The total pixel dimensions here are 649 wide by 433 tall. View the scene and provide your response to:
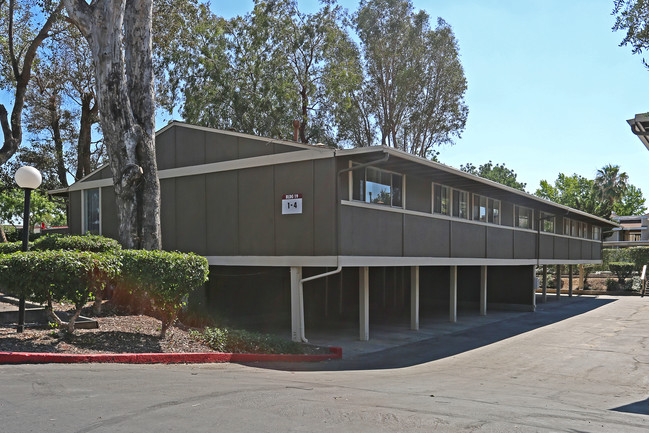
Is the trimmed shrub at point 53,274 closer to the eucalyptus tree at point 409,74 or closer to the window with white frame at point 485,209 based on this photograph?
the window with white frame at point 485,209

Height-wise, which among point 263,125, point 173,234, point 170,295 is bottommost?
point 170,295

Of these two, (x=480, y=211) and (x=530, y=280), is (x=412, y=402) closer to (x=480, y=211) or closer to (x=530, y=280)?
(x=480, y=211)

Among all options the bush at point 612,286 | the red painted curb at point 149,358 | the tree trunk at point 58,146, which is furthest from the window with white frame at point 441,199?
the bush at point 612,286

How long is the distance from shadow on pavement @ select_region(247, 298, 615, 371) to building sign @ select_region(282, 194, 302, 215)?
3538 millimetres

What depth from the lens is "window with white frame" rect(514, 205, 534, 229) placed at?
887 inches

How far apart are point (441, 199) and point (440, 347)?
490 cm

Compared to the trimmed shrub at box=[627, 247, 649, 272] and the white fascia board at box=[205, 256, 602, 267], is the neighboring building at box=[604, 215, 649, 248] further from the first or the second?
the white fascia board at box=[205, 256, 602, 267]

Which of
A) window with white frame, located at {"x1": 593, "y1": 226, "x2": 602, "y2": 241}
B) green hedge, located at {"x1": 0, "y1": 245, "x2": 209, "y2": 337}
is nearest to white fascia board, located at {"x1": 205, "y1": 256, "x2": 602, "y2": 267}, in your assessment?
green hedge, located at {"x1": 0, "y1": 245, "x2": 209, "y2": 337}

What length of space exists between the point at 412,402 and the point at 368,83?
96.3 feet

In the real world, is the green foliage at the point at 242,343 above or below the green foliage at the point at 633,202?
below

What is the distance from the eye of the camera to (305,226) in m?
12.7

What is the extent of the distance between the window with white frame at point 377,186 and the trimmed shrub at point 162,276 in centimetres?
436

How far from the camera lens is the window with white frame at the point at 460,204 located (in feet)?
58.2

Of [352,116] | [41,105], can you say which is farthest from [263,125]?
[41,105]
